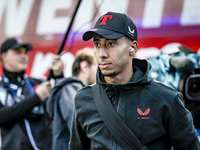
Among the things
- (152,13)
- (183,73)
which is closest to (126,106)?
(183,73)

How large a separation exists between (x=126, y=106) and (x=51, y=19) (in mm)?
3659

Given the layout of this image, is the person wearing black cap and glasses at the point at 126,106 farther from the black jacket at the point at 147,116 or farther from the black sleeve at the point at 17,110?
the black sleeve at the point at 17,110

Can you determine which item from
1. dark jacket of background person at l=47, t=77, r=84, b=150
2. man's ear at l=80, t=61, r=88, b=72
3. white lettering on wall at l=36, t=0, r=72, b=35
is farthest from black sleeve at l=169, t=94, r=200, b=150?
white lettering on wall at l=36, t=0, r=72, b=35

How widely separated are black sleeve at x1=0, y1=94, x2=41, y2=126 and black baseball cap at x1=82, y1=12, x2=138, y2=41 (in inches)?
54.1

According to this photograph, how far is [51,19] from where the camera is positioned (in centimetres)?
479

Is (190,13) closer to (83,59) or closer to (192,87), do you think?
(83,59)

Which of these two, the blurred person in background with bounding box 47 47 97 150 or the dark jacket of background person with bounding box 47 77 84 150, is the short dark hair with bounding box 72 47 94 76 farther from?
the dark jacket of background person with bounding box 47 77 84 150

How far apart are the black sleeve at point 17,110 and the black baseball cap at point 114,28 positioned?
1.37 m

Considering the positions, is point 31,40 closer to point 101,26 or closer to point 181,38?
point 181,38

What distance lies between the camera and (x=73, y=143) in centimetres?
163

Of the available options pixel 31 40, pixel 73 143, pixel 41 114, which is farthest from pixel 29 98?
pixel 31 40

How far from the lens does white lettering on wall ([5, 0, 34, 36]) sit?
196 inches

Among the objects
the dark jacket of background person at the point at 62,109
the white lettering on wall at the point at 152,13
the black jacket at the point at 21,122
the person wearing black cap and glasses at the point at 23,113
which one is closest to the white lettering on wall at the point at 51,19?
the white lettering on wall at the point at 152,13

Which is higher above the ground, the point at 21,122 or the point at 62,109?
the point at 62,109
